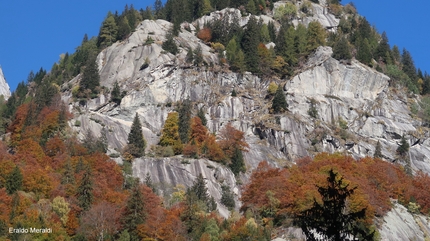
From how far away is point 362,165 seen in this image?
100 m

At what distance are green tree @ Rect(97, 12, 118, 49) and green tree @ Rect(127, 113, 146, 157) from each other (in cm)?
3752

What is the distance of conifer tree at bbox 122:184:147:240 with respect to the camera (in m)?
73.8

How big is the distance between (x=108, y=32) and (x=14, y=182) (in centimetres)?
6627

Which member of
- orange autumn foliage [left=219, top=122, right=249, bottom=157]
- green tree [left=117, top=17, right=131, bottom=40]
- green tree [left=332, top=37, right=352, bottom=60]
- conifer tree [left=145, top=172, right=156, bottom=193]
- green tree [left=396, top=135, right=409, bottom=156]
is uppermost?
green tree [left=117, top=17, right=131, bottom=40]

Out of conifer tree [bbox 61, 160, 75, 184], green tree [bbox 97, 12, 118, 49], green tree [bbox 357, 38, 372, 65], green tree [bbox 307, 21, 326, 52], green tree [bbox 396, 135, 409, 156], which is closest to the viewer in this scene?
conifer tree [bbox 61, 160, 75, 184]

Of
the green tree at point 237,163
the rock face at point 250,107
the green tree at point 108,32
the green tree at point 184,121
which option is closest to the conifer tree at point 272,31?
the rock face at point 250,107

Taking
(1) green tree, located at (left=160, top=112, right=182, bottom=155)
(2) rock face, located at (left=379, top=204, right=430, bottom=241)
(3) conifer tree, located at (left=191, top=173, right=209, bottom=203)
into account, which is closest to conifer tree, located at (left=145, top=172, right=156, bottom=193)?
(3) conifer tree, located at (left=191, top=173, right=209, bottom=203)

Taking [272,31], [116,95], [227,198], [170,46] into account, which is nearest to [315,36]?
[272,31]

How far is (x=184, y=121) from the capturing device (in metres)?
111

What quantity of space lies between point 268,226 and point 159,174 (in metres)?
23.9

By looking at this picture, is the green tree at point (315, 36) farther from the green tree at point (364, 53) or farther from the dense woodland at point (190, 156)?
the green tree at point (364, 53)

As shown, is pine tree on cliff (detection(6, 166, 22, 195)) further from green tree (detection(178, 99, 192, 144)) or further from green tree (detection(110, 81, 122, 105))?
green tree (detection(110, 81, 122, 105))

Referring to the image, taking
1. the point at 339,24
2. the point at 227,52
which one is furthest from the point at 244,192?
the point at 339,24

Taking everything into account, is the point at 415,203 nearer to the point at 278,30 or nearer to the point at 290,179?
the point at 290,179
